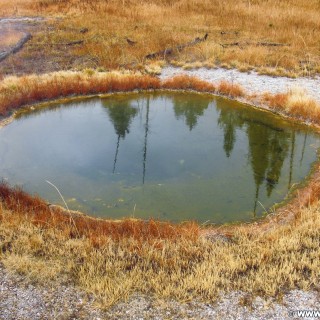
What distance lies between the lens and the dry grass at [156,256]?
6676mm

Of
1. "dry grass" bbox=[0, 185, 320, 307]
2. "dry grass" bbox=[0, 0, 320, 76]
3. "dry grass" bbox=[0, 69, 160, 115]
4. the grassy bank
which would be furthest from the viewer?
"dry grass" bbox=[0, 0, 320, 76]

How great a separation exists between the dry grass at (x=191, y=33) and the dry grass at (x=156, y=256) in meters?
12.8

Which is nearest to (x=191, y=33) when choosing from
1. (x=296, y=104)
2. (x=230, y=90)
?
(x=230, y=90)

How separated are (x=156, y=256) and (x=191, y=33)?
21019mm

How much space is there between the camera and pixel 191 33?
2566 cm

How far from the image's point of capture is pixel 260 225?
9258mm

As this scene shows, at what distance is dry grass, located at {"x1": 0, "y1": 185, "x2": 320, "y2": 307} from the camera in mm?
6676

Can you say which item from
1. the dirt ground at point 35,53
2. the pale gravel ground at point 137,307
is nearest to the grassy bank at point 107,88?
the dirt ground at point 35,53

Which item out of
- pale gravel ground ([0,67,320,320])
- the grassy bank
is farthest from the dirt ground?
pale gravel ground ([0,67,320,320])

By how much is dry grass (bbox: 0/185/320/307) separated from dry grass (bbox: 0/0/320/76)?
1285cm

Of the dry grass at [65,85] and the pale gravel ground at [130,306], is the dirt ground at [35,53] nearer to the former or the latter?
the dry grass at [65,85]

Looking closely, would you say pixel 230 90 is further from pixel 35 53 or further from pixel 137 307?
pixel 137 307

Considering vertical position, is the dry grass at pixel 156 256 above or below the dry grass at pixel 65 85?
below

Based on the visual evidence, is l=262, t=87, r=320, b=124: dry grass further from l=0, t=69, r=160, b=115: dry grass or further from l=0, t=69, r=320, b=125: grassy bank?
l=0, t=69, r=160, b=115: dry grass
